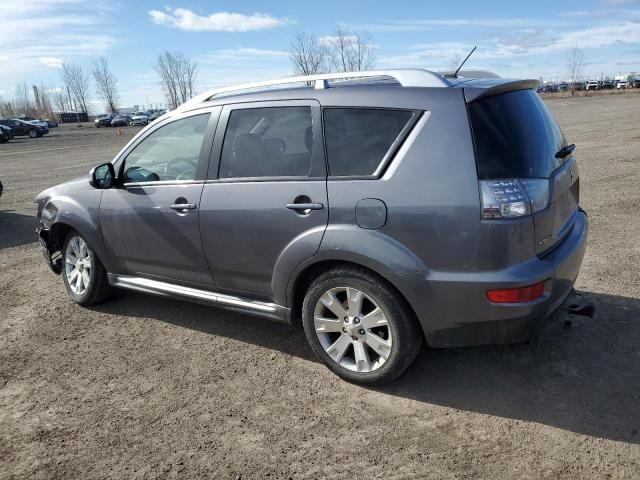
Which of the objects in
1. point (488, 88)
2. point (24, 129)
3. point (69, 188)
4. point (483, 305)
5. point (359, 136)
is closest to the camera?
point (483, 305)

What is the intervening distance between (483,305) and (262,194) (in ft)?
5.18

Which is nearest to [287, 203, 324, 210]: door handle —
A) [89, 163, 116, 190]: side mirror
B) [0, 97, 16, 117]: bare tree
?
[89, 163, 116, 190]: side mirror

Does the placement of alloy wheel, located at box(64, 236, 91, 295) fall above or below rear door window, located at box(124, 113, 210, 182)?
below

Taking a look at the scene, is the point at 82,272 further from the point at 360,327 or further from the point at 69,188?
the point at 360,327

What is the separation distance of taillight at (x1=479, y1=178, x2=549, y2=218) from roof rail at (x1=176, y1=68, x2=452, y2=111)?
68cm

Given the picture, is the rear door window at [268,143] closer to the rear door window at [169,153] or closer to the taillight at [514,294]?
the rear door window at [169,153]

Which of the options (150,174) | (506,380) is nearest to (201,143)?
(150,174)

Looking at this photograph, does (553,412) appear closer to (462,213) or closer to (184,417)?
(462,213)

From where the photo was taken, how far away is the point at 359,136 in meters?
3.27

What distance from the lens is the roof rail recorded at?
3.15 m

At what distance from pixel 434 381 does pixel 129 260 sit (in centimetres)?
269

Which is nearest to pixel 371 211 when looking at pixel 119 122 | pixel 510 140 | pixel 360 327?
pixel 360 327

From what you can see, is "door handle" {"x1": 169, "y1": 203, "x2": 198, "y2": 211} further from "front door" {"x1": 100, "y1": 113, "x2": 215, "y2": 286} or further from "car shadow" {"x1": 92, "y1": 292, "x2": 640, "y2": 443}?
"car shadow" {"x1": 92, "y1": 292, "x2": 640, "y2": 443}

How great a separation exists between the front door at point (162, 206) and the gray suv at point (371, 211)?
2cm
